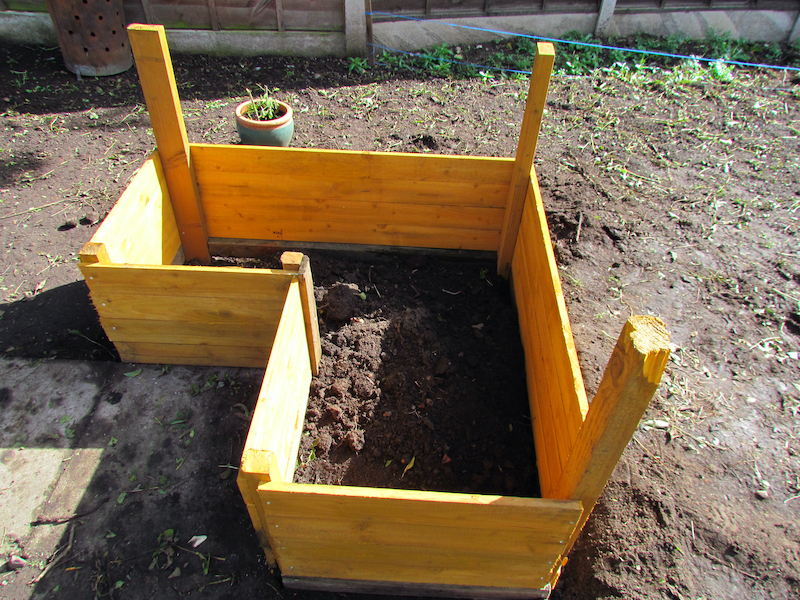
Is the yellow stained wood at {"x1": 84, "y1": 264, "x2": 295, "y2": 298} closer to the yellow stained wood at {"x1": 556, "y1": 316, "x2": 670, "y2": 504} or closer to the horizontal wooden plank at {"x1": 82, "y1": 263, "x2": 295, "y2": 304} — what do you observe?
the horizontal wooden plank at {"x1": 82, "y1": 263, "x2": 295, "y2": 304}

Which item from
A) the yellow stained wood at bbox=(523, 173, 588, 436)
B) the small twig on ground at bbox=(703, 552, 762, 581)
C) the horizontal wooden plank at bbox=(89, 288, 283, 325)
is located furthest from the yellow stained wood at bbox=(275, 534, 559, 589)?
the horizontal wooden plank at bbox=(89, 288, 283, 325)

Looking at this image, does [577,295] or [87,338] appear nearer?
[87,338]

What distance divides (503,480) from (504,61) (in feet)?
19.0

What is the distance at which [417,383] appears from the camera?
323 cm

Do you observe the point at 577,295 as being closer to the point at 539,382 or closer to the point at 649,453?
the point at 539,382

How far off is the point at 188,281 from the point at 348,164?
144 centimetres

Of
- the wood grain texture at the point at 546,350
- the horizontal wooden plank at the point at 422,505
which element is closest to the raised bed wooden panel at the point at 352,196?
the wood grain texture at the point at 546,350

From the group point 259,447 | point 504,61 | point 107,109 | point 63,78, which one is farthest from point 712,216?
point 63,78

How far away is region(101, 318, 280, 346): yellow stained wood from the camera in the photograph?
3.15 metres

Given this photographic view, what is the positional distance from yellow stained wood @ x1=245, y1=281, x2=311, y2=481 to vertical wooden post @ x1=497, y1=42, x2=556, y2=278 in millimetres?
1705

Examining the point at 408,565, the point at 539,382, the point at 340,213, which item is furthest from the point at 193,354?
the point at 539,382

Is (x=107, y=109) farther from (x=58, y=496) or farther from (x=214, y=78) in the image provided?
(x=58, y=496)

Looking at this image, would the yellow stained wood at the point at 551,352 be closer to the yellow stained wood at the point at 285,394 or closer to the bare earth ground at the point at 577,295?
the bare earth ground at the point at 577,295

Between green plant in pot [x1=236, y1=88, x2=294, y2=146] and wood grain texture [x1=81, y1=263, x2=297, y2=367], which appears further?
green plant in pot [x1=236, y1=88, x2=294, y2=146]
